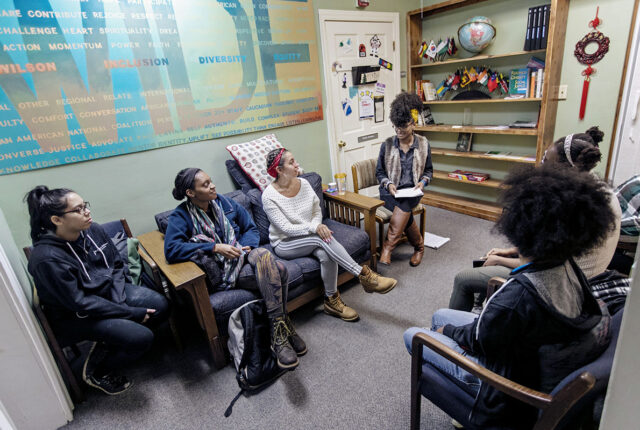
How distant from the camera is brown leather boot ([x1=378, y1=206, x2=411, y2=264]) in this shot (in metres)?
2.66

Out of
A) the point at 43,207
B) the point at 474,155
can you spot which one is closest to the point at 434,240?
the point at 474,155

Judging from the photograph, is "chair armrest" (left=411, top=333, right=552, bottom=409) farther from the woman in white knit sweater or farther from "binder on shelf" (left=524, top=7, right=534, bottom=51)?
"binder on shelf" (left=524, top=7, right=534, bottom=51)

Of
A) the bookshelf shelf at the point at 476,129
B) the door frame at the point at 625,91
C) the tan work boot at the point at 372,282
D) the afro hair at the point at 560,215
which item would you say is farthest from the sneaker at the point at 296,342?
the door frame at the point at 625,91

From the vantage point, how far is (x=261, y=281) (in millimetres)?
1845

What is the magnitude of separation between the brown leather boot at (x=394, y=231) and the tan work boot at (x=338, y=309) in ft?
2.29

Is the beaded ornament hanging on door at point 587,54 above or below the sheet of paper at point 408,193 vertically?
above

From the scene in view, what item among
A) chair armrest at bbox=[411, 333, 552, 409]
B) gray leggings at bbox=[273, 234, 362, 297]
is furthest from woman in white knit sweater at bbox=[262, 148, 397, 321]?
chair armrest at bbox=[411, 333, 552, 409]

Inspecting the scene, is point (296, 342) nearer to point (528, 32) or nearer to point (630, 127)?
point (630, 127)

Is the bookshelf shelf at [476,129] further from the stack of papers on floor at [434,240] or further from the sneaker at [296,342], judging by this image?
the sneaker at [296,342]

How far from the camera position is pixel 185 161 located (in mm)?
2506

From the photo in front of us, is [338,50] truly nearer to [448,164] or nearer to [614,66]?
[448,164]

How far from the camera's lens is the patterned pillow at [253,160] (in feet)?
8.32

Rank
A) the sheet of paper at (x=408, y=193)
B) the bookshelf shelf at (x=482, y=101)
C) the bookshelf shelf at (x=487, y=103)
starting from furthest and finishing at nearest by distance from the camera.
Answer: the bookshelf shelf at (x=482, y=101) < the bookshelf shelf at (x=487, y=103) < the sheet of paper at (x=408, y=193)

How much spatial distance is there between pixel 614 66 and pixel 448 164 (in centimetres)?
168
